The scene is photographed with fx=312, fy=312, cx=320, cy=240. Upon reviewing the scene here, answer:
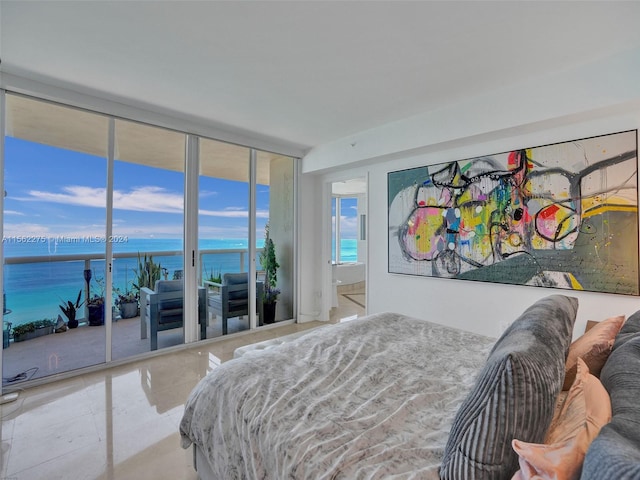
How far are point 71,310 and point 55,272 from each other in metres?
0.41

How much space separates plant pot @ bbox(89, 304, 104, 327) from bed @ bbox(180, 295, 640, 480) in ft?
7.28

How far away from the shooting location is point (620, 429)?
29.3 inches

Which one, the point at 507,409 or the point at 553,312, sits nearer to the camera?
the point at 507,409

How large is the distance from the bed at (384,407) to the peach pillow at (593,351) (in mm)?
91

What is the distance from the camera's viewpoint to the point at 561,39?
2.08m

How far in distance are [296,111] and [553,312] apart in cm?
288

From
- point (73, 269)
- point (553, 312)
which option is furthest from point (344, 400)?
point (73, 269)

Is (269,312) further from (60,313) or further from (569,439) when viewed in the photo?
(569,439)

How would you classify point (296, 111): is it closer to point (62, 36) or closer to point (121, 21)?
point (121, 21)

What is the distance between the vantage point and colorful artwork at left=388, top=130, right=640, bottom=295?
8.07 ft

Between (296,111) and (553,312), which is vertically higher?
(296,111)

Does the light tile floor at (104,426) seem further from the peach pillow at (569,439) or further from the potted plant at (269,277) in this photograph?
the peach pillow at (569,439)

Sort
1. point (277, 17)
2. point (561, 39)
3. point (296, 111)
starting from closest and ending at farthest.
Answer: point (277, 17)
point (561, 39)
point (296, 111)

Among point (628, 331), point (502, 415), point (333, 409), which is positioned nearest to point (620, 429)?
point (502, 415)
